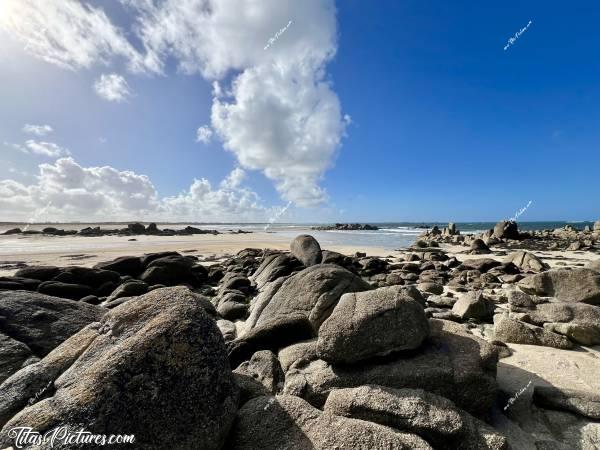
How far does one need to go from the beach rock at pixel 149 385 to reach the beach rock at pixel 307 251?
36.6ft

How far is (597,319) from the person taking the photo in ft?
19.2

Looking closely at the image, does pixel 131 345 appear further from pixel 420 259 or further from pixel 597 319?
pixel 420 259

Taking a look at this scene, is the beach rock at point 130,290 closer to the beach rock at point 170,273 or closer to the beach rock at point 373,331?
the beach rock at point 170,273

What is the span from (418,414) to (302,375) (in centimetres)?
159

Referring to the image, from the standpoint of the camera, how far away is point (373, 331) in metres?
3.95

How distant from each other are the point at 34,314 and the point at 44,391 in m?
2.54

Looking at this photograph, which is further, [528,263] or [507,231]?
[507,231]

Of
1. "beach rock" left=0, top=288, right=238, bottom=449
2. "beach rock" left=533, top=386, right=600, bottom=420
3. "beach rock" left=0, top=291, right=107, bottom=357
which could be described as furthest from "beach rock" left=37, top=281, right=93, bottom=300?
"beach rock" left=533, top=386, right=600, bottom=420

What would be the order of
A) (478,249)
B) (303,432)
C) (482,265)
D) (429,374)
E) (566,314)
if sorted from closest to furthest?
(303,432) < (429,374) < (566,314) < (482,265) < (478,249)

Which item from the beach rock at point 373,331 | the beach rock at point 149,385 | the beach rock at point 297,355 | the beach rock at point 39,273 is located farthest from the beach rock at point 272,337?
the beach rock at point 39,273

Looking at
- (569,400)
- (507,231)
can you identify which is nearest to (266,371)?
(569,400)

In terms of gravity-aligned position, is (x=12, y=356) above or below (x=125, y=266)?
above

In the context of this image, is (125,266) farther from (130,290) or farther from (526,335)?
(526,335)

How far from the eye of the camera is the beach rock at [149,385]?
2457 millimetres
